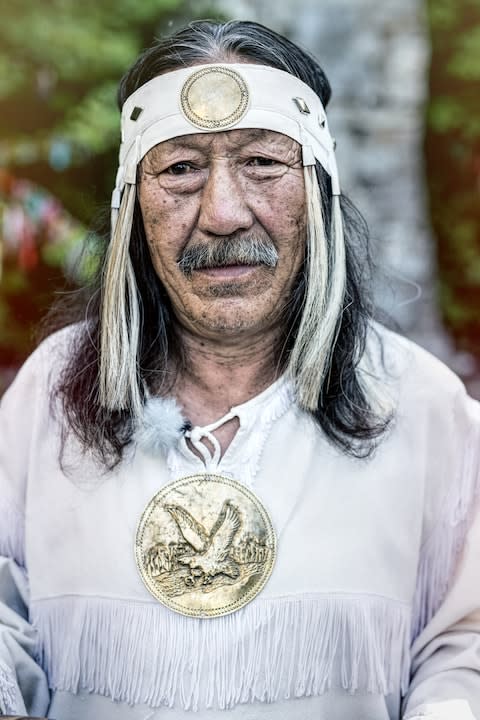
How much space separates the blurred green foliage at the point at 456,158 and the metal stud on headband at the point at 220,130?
8.97ft

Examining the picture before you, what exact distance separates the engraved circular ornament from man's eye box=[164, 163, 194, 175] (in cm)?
10

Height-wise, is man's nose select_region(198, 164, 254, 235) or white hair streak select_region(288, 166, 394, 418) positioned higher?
man's nose select_region(198, 164, 254, 235)

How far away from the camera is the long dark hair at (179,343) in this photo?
2.43 meters

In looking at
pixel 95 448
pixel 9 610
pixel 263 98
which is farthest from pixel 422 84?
pixel 9 610

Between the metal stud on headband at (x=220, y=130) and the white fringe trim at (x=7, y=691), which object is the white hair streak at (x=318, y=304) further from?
the white fringe trim at (x=7, y=691)

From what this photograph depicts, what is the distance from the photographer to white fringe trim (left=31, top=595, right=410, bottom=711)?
226 cm

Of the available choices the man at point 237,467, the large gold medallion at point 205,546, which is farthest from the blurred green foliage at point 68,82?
the large gold medallion at point 205,546

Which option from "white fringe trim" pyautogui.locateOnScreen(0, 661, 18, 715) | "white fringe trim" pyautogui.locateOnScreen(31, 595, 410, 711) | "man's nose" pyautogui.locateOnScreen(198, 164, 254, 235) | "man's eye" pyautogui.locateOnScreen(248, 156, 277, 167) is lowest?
"white fringe trim" pyautogui.locateOnScreen(0, 661, 18, 715)

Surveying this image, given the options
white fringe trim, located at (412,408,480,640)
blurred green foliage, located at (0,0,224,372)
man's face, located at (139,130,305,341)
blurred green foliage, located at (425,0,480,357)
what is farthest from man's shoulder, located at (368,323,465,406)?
blurred green foliage, located at (425,0,480,357)

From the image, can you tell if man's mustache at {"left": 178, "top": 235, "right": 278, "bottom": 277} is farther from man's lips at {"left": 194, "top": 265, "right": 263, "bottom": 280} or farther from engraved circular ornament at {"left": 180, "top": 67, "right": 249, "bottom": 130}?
engraved circular ornament at {"left": 180, "top": 67, "right": 249, "bottom": 130}

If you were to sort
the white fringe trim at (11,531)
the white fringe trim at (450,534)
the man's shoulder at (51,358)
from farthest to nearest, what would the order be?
the man's shoulder at (51,358), the white fringe trim at (11,531), the white fringe trim at (450,534)

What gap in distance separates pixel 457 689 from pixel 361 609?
0.27m

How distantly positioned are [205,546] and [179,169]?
0.88 metres

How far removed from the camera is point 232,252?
2.30m
